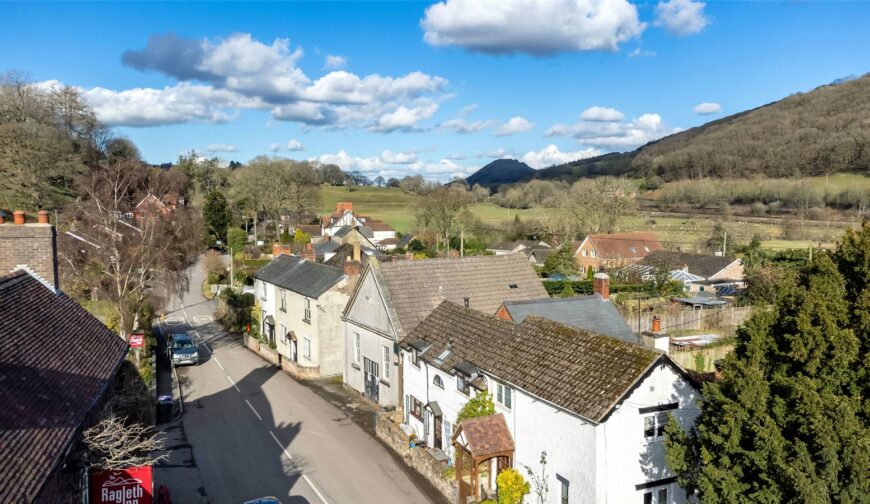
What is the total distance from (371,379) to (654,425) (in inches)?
587

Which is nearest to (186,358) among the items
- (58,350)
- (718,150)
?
(58,350)

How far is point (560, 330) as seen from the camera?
17250 mm

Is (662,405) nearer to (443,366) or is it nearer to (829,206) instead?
(443,366)

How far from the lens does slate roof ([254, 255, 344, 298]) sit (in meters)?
31.3

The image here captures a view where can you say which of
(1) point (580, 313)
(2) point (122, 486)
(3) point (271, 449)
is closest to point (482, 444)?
(2) point (122, 486)

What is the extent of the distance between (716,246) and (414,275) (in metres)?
61.7

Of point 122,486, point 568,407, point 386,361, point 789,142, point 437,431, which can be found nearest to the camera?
point 122,486

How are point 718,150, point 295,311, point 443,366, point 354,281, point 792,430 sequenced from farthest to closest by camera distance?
point 718,150
point 295,311
point 354,281
point 443,366
point 792,430

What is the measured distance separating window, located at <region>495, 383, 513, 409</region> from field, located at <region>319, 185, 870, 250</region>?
49.0 metres

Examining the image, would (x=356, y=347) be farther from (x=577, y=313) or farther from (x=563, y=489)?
(x=563, y=489)

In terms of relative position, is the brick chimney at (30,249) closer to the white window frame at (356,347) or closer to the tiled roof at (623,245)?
the white window frame at (356,347)

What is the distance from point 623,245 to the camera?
234 feet

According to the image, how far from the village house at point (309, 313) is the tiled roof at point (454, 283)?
5622 millimetres

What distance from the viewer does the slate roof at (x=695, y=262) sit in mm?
56000
